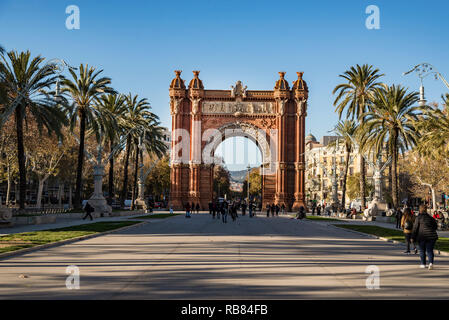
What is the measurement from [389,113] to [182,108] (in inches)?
1281

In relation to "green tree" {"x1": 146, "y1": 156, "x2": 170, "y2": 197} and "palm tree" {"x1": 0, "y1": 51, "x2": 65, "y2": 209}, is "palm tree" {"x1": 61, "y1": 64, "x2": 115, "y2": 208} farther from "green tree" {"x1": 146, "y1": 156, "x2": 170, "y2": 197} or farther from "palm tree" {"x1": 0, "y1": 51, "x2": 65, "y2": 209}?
"green tree" {"x1": 146, "y1": 156, "x2": 170, "y2": 197}

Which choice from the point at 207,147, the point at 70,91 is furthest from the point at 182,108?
the point at 70,91

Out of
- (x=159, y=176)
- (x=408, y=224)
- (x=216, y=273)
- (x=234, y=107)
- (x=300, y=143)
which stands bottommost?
(x=216, y=273)

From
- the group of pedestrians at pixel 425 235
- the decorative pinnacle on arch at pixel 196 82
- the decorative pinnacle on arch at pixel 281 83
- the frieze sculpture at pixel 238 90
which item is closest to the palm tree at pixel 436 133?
the group of pedestrians at pixel 425 235

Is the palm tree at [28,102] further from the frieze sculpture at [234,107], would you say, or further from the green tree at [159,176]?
the green tree at [159,176]

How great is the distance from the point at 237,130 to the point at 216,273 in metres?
54.0

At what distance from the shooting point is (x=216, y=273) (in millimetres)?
10156

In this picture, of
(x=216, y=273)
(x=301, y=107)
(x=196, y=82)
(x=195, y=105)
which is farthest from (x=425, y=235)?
(x=196, y=82)

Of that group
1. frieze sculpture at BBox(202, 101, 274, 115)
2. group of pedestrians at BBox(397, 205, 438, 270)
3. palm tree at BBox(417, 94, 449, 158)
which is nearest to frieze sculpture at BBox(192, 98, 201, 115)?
frieze sculpture at BBox(202, 101, 274, 115)

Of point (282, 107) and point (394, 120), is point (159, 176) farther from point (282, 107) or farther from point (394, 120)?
point (394, 120)

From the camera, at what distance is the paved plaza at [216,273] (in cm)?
798

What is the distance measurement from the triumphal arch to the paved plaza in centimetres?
4713

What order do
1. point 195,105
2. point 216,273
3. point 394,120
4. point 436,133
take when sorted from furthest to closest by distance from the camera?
point 195,105 < point 394,120 < point 436,133 < point 216,273
